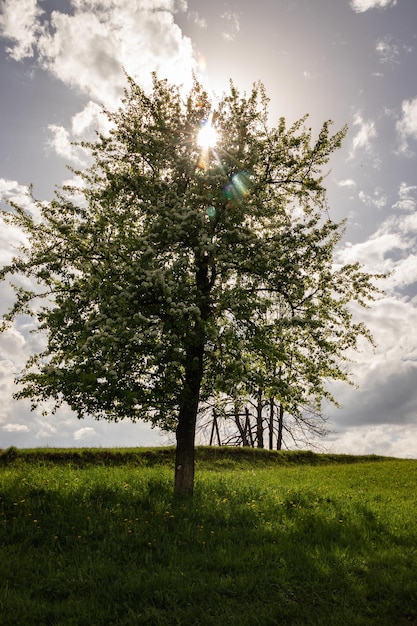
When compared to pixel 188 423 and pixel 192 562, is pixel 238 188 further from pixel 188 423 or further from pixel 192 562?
pixel 192 562

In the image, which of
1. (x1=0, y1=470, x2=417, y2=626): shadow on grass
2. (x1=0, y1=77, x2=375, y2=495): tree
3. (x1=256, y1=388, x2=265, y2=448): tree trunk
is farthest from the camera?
(x1=256, y1=388, x2=265, y2=448): tree trunk

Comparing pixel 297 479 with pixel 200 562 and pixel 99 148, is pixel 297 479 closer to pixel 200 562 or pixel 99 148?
pixel 200 562

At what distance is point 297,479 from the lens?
76.9 feet

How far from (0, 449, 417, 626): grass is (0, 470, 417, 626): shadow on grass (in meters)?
0.03

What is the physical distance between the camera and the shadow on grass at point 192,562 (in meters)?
8.11

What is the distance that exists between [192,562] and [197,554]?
1.15 ft

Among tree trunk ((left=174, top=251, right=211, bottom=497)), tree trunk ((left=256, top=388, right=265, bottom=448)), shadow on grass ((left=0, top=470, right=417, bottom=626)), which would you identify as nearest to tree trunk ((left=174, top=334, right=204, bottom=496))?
tree trunk ((left=174, top=251, right=211, bottom=497))

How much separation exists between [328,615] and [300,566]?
1.94m

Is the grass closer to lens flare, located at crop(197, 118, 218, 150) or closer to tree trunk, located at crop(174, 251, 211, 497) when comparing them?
tree trunk, located at crop(174, 251, 211, 497)

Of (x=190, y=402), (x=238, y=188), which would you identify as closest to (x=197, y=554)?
(x=190, y=402)

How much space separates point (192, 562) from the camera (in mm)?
10141

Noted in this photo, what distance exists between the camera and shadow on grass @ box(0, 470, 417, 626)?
811 cm

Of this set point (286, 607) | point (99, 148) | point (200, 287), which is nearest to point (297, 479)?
point (200, 287)

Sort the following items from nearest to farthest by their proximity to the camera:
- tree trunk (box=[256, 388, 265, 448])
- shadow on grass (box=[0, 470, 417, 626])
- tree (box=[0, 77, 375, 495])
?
shadow on grass (box=[0, 470, 417, 626]), tree (box=[0, 77, 375, 495]), tree trunk (box=[256, 388, 265, 448])
